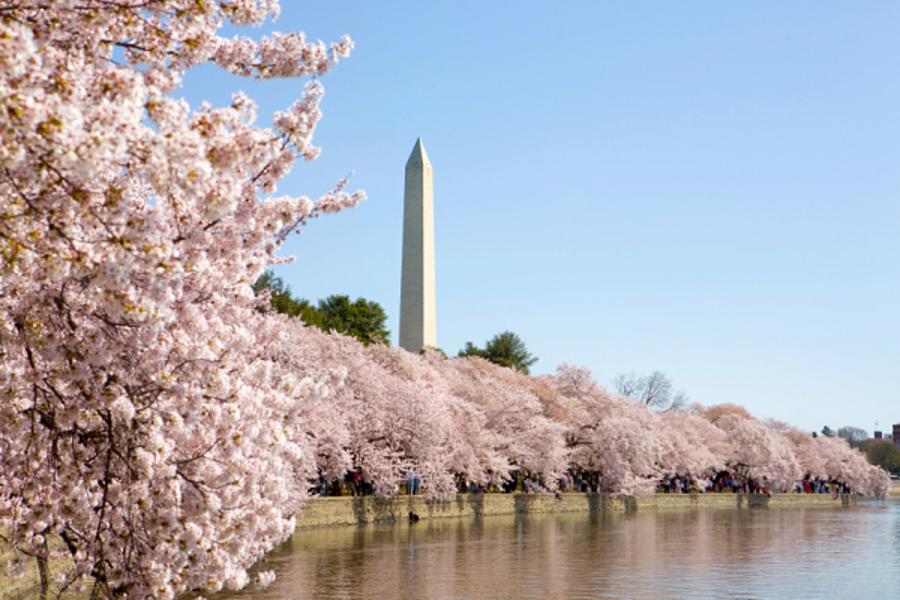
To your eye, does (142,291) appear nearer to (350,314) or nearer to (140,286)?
(140,286)

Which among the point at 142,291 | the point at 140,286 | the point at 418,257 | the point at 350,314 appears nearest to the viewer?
the point at 142,291

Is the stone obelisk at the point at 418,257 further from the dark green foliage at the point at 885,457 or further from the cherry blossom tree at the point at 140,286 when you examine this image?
the dark green foliage at the point at 885,457

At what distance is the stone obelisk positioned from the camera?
60469 millimetres

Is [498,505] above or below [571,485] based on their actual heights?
below

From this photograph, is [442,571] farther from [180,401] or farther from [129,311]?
[129,311]

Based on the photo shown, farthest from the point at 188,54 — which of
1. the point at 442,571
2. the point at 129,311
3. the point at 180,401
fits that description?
the point at 442,571

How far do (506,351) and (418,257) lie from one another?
28.7 m

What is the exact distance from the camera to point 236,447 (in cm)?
817

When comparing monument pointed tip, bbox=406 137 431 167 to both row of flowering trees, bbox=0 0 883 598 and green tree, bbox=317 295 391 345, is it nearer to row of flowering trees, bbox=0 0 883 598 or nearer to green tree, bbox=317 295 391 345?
green tree, bbox=317 295 391 345

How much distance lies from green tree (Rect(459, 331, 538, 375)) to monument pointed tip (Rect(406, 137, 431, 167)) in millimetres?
27522

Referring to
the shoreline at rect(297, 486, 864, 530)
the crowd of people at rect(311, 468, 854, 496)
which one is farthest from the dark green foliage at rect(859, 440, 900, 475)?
the shoreline at rect(297, 486, 864, 530)

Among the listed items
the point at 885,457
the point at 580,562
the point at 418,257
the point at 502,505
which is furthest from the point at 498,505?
the point at 885,457

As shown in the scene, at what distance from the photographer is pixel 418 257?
60531 mm

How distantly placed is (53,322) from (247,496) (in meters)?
2.27
